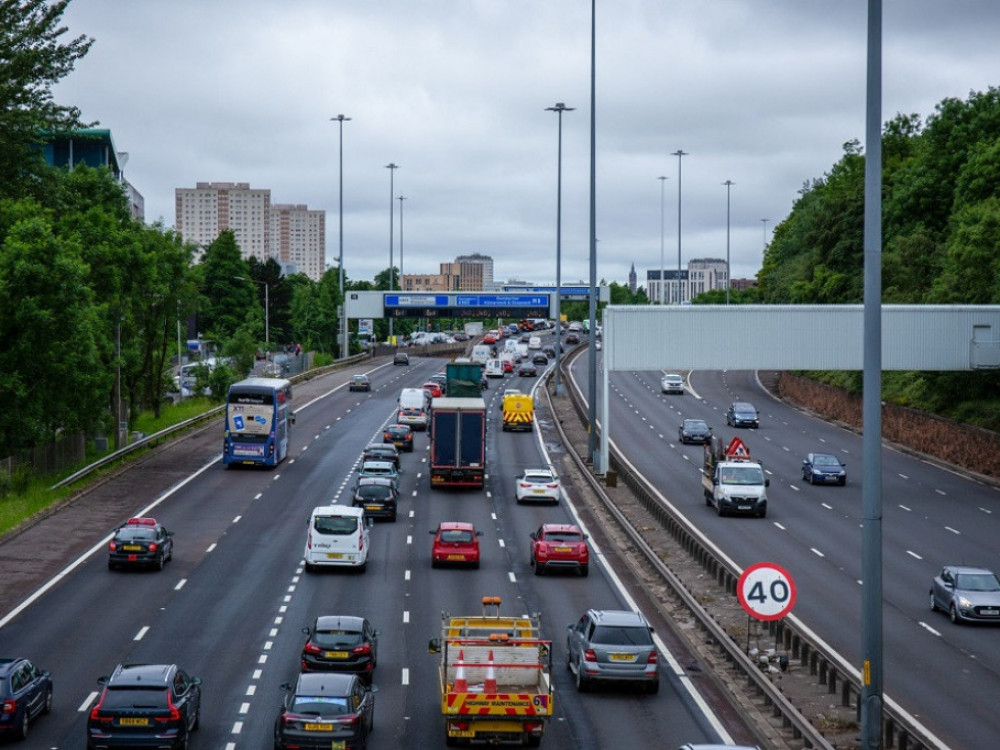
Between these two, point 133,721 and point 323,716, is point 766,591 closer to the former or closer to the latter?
point 323,716

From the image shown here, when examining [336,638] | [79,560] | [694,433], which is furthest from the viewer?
[694,433]

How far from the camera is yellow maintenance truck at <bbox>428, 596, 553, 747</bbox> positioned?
2355cm

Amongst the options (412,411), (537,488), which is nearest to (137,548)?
(537,488)

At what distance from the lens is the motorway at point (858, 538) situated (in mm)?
29625

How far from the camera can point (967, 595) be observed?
120 feet

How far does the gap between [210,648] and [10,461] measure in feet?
94.1

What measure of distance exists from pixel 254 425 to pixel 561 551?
2565 cm

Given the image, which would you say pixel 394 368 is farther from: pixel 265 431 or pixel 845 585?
pixel 845 585

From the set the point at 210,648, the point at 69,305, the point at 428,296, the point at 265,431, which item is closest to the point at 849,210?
the point at 428,296

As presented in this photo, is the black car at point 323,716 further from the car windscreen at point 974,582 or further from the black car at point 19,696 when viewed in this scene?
the car windscreen at point 974,582

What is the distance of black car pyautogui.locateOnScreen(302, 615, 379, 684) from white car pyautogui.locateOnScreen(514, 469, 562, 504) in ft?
92.7

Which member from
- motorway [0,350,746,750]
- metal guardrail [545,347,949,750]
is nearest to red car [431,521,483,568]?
motorway [0,350,746,750]

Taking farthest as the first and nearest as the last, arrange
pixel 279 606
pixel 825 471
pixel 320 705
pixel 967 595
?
pixel 825 471
pixel 279 606
pixel 967 595
pixel 320 705

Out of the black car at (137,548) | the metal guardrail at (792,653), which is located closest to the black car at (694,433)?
the metal guardrail at (792,653)
